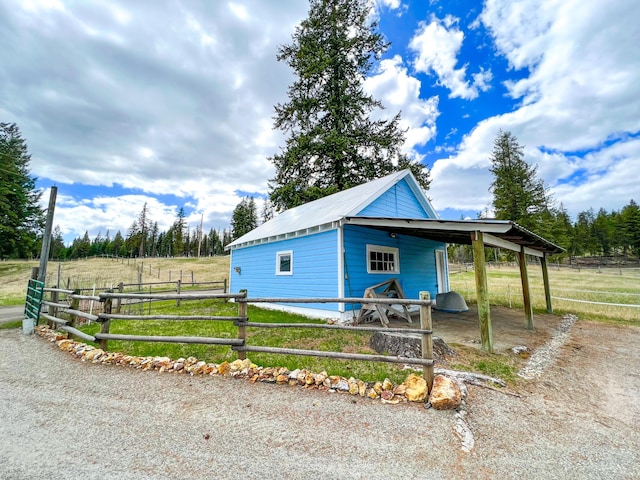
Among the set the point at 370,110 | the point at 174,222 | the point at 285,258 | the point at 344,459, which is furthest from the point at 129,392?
the point at 174,222

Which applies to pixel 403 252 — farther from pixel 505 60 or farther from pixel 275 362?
pixel 505 60

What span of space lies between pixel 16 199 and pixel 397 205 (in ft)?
124

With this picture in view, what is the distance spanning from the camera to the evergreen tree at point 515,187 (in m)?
24.1

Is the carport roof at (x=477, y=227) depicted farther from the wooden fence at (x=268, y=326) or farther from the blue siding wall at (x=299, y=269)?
the wooden fence at (x=268, y=326)

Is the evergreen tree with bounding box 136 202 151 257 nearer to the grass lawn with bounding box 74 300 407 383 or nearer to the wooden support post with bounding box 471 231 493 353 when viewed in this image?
the grass lawn with bounding box 74 300 407 383

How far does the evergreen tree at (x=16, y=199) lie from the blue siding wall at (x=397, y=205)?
34873 millimetres

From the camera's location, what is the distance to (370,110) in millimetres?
20016

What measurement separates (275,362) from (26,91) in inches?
677

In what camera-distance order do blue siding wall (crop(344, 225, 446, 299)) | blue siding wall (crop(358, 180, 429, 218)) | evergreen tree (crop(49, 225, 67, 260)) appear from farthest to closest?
evergreen tree (crop(49, 225, 67, 260)) → blue siding wall (crop(358, 180, 429, 218)) → blue siding wall (crop(344, 225, 446, 299))

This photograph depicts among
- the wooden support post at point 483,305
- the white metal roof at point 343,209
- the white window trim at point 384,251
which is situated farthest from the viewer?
the white window trim at point 384,251

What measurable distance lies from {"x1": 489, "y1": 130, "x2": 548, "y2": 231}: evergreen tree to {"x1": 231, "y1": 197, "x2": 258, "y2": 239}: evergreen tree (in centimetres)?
4059

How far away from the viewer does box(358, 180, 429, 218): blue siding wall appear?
1022cm

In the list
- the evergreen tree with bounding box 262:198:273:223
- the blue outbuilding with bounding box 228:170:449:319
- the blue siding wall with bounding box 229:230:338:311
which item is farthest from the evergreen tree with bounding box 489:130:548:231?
the blue siding wall with bounding box 229:230:338:311

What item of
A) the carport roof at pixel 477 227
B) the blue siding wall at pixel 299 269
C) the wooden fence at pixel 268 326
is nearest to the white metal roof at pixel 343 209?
the blue siding wall at pixel 299 269
